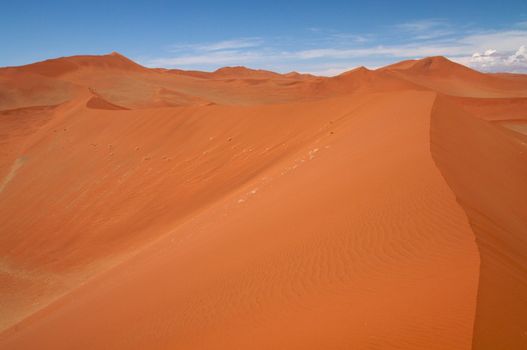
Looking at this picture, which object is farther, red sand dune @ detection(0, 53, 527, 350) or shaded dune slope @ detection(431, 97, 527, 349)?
red sand dune @ detection(0, 53, 527, 350)

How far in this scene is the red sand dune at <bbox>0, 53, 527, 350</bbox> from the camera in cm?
359

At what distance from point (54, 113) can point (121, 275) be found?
27206 mm

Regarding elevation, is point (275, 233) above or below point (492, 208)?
below

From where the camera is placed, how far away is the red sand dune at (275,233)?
141 inches

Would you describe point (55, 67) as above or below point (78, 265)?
above

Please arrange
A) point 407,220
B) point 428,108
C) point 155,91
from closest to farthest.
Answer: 1. point 407,220
2. point 428,108
3. point 155,91

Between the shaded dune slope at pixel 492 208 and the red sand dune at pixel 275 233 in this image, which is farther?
the red sand dune at pixel 275 233

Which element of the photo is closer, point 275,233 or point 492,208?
point 492,208

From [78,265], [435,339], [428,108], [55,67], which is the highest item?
[55,67]

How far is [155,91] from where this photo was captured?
43969 millimetres

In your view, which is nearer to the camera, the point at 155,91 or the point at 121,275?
the point at 121,275

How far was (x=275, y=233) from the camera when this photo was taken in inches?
242

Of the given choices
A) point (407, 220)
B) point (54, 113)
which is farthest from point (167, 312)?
point (54, 113)

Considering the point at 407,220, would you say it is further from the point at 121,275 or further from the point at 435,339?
the point at 121,275
